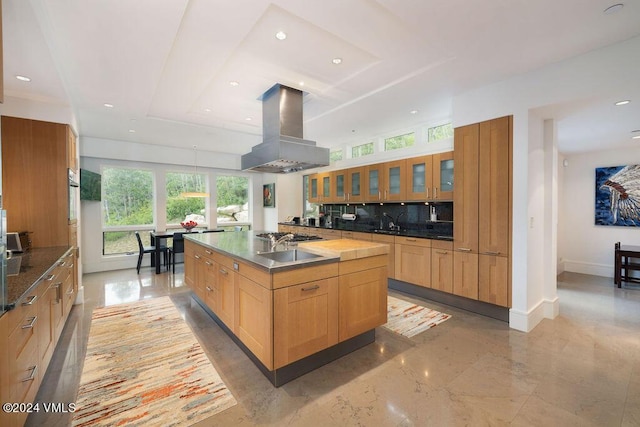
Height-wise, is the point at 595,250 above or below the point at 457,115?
below

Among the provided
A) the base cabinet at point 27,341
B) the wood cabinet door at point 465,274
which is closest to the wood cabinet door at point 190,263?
the base cabinet at point 27,341

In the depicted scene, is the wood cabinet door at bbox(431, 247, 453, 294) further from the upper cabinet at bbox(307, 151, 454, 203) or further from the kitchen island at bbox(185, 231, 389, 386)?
the kitchen island at bbox(185, 231, 389, 386)

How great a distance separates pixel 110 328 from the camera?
9.88ft

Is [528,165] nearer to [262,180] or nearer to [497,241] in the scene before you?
[497,241]

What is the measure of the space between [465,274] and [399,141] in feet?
8.83

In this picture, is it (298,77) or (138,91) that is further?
(138,91)

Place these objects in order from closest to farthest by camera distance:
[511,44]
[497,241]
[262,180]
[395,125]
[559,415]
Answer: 1. [559,415]
2. [511,44]
3. [497,241]
4. [395,125]
5. [262,180]

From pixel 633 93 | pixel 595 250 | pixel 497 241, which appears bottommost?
pixel 595 250

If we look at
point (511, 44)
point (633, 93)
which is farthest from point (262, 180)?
point (633, 93)

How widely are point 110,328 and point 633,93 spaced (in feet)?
19.1

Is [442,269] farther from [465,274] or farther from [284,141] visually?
[284,141]

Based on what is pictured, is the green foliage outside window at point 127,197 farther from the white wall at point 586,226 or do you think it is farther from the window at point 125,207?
the white wall at point 586,226

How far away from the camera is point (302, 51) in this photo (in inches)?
99.7

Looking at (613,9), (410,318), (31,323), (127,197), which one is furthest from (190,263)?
(613,9)
